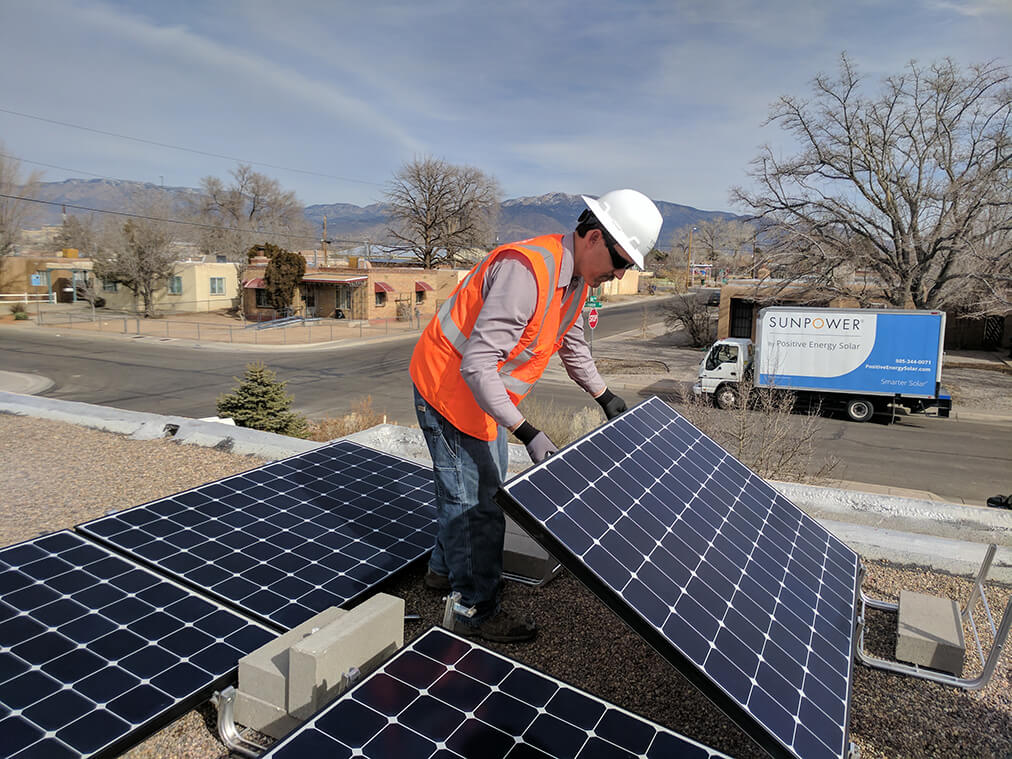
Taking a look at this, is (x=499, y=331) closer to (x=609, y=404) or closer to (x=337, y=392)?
(x=609, y=404)

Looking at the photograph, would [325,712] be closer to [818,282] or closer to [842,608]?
[842,608]

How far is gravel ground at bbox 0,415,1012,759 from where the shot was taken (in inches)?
126

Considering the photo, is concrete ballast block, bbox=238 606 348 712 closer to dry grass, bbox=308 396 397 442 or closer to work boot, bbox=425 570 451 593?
work boot, bbox=425 570 451 593

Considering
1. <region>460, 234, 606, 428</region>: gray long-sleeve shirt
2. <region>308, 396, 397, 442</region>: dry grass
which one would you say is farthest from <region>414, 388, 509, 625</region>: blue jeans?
<region>308, 396, 397, 442</region>: dry grass

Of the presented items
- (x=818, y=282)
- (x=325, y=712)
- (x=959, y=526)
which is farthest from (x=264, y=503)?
(x=818, y=282)

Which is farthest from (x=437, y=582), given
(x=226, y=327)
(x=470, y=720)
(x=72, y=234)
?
(x=72, y=234)

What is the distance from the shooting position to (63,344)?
101 ft

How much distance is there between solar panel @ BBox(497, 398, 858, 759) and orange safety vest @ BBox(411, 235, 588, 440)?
586 mm

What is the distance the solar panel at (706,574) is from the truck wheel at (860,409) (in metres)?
18.0

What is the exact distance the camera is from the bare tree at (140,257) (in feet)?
135

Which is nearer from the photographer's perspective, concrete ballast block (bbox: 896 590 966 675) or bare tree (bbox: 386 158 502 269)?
concrete ballast block (bbox: 896 590 966 675)

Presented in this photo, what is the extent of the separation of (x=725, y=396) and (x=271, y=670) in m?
19.1

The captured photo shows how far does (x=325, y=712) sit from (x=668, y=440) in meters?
2.39

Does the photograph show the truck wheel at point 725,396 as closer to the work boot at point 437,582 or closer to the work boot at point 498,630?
the work boot at point 437,582
